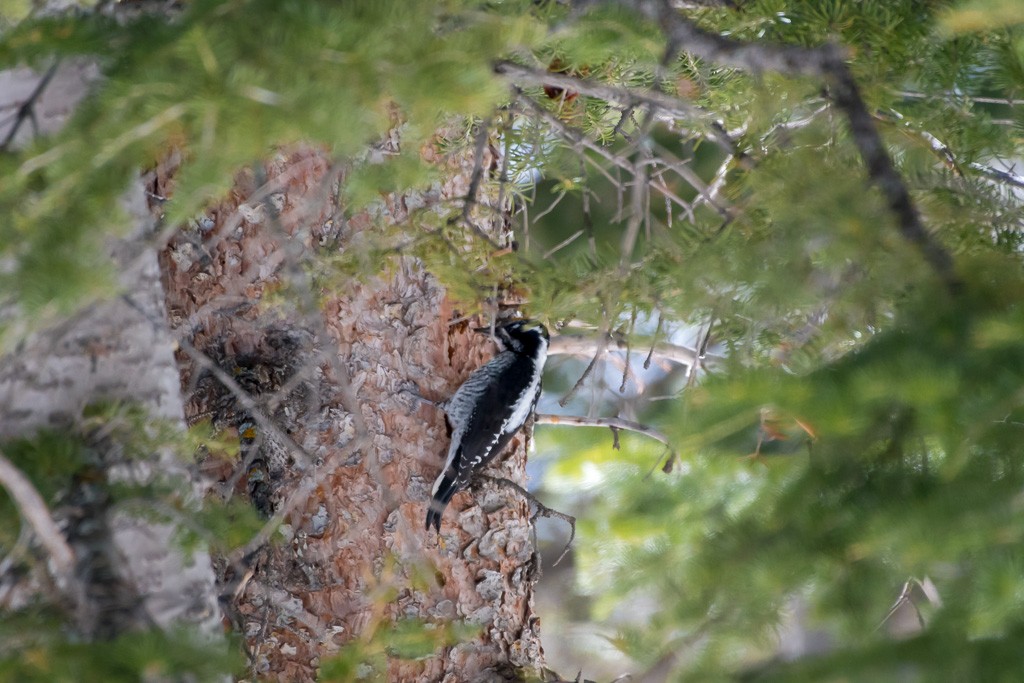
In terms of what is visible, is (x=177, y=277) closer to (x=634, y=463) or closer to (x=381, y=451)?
(x=381, y=451)

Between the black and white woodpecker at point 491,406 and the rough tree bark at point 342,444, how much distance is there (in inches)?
2.1

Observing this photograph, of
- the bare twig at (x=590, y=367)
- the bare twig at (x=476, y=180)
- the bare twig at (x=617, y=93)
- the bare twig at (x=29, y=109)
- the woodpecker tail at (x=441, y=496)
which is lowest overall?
the woodpecker tail at (x=441, y=496)

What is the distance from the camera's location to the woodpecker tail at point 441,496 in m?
2.92

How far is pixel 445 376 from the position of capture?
3.15 meters

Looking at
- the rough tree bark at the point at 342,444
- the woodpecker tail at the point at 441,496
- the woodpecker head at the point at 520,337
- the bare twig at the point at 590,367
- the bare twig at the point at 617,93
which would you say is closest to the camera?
the bare twig at the point at 617,93

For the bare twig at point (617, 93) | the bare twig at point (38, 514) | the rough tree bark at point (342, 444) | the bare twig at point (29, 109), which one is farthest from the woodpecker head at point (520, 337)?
the bare twig at point (38, 514)

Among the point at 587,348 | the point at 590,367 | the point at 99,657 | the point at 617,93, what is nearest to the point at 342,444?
the point at 590,367

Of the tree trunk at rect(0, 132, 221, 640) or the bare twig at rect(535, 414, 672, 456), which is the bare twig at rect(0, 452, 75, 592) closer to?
the tree trunk at rect(0, 132, 221, 640)

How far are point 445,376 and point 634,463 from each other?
1.16m

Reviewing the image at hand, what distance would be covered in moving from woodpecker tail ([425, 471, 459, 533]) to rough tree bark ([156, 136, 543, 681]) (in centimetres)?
4

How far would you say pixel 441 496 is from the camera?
2.94 metres

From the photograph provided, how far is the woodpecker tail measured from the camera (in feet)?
9.59

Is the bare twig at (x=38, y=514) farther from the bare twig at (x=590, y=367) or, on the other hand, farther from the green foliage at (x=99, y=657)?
the bare twig at (x=590, y=367)

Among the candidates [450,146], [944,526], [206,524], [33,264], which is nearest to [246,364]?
[450,146]
